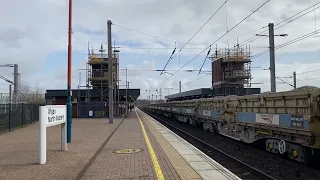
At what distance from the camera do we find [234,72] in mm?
49031

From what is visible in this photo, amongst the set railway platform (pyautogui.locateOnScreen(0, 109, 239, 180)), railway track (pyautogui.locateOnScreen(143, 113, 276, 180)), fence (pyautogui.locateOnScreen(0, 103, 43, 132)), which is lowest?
railway track (pyautogui.locateOnScreen(143, 113, 276, 180))

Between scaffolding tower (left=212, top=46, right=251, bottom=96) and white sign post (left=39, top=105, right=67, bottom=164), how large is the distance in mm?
37090

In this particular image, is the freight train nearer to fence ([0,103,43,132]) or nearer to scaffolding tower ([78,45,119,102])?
fence ([0,103,43,132])

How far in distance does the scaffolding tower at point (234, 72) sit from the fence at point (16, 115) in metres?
25.2

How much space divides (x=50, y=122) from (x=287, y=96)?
24.0 ft

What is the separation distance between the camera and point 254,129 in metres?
14.4

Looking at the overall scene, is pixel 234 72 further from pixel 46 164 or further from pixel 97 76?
pixel 46 164

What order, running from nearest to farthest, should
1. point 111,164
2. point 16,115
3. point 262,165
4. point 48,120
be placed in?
1. point 111,164
2. point 48,120
3. point 262,165
4. point 16,115

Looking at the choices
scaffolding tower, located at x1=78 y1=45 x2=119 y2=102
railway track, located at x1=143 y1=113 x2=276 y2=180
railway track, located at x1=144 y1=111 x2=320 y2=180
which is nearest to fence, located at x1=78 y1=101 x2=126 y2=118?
scaffolding tower, located at x1=78 y1=45 x2=119 y2=102

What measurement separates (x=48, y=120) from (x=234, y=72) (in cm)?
4054

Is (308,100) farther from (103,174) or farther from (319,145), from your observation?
(103,174)

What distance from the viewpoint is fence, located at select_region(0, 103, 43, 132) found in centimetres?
2281

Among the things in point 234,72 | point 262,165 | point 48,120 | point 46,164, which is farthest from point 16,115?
point 234,72

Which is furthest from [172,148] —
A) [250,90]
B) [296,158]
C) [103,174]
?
[250,90]
